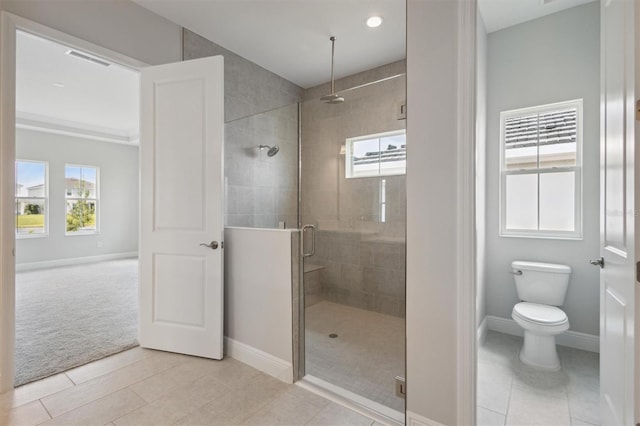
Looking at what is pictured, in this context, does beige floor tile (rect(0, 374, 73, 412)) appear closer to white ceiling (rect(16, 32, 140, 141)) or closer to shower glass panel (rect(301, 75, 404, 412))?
shower glass panel (rect(301, 75, 404, 412))

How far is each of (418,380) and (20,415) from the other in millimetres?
2213

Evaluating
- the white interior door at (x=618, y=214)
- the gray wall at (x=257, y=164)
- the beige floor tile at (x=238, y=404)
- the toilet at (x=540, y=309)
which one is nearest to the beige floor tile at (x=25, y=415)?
the beige floor tile at (x=238, y=404)

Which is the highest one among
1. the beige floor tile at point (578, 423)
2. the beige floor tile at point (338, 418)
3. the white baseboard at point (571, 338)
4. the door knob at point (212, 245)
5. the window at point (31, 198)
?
the window at point (31, 198)

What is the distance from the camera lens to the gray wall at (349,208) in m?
2.08

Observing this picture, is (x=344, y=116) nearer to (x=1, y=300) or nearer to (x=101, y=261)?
(x=1, y=300)

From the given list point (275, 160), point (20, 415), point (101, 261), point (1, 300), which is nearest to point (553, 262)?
point (275, 160)

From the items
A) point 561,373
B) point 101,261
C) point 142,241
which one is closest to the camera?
point 561,373

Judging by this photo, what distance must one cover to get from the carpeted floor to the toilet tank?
341 cm

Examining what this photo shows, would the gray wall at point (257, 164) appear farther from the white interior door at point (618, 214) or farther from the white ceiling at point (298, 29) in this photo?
the white interior door at point (618, 214)

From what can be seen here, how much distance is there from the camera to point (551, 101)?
2.65 m

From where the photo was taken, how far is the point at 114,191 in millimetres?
7156

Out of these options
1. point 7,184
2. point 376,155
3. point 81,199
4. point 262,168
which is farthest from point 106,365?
point 81,199

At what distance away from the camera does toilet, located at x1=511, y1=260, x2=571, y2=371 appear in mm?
2229

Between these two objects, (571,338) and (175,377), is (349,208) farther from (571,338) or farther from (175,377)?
(571,338)
